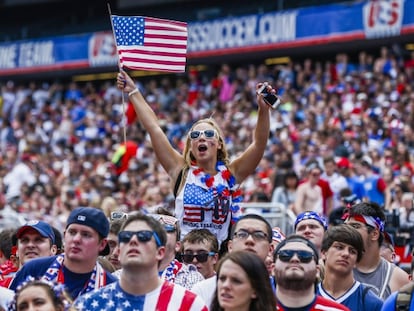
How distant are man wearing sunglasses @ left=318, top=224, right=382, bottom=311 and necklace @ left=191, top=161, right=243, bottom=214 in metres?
1.37

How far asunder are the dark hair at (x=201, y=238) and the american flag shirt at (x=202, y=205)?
46 cm

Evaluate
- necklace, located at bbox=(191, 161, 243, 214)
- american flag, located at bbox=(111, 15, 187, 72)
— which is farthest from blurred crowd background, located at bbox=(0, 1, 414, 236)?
necklace, located at bbox=(191, 161, 243, 214)

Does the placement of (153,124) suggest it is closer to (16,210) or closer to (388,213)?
(388,213)

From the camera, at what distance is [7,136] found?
2953cm

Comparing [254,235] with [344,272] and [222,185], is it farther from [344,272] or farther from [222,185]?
[222,185]

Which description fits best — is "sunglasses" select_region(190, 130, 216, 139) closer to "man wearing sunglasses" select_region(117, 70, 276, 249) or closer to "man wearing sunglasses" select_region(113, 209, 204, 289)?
"man wearing sunglasses" select_region(117, 70, 276, 249)

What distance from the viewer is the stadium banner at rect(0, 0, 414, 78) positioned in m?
23.7

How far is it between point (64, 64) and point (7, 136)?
11.6 feet

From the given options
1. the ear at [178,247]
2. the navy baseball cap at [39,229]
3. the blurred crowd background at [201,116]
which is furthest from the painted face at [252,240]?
the blurred crowd background at [201,116]

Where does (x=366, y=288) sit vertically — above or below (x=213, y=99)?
below

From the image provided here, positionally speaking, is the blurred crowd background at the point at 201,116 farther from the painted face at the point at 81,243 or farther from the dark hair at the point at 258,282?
the dark hair at the point at 258,282

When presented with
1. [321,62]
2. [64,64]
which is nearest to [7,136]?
[64,64]

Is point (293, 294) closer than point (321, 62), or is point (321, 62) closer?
point (293, 294)

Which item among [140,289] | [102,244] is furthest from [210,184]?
[140,289]
